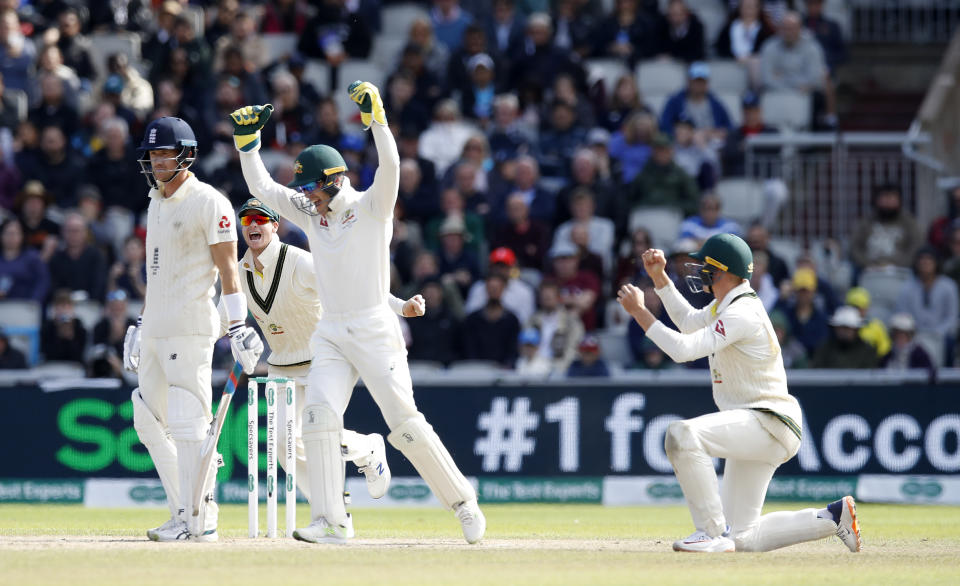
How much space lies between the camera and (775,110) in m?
19.3

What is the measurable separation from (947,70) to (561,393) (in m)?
7.59

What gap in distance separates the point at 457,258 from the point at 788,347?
3867 mm

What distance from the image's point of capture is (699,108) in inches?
749

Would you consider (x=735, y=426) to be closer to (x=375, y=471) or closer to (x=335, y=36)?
(x=375, y=471)

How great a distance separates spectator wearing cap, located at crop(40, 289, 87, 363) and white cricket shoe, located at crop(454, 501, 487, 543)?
8.56 metres

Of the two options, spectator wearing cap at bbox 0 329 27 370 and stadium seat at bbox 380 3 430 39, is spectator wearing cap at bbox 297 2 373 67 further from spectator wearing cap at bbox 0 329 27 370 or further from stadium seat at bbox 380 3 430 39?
spectator wearing cap at bbox 0 329 27 370

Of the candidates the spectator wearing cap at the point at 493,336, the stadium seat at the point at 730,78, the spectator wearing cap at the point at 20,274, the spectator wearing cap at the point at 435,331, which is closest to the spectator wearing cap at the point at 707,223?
the spectator wearing cap at the point at 493,336

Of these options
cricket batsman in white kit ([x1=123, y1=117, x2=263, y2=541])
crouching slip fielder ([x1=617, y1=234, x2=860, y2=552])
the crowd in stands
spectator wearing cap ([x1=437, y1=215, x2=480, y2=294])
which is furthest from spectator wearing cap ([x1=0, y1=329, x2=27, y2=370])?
crouching slip fielder ([x1=617, y1=234, x2=860, y2=552])

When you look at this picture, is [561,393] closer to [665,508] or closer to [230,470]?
[665,508]

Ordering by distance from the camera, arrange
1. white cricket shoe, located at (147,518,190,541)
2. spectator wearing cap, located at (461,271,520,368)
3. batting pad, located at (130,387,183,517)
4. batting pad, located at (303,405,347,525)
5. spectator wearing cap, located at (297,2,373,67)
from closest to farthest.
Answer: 1. batting pad, located at (303,405,347,525)
2. white cricket shoe, located at (147,518,190,541)
3. batting pad, located at (130,387,183,517)
4. spectator wearing cap, located at (461,271,520,368)
5. spectator wearing cap, located at (297,2,373,67)

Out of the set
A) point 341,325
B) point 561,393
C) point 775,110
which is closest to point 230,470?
point 561,393

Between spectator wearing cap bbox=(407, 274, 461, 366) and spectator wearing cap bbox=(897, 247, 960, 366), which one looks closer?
spectator wearing cap bbox=(407, 274, 461, 366)

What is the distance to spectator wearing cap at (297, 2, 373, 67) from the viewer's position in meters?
20.8

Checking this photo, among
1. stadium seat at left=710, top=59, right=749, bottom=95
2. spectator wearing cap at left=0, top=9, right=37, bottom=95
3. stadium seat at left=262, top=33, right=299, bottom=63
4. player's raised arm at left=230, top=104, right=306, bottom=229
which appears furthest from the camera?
stadium seat at left=262, top=33, right=299, bottom=63
